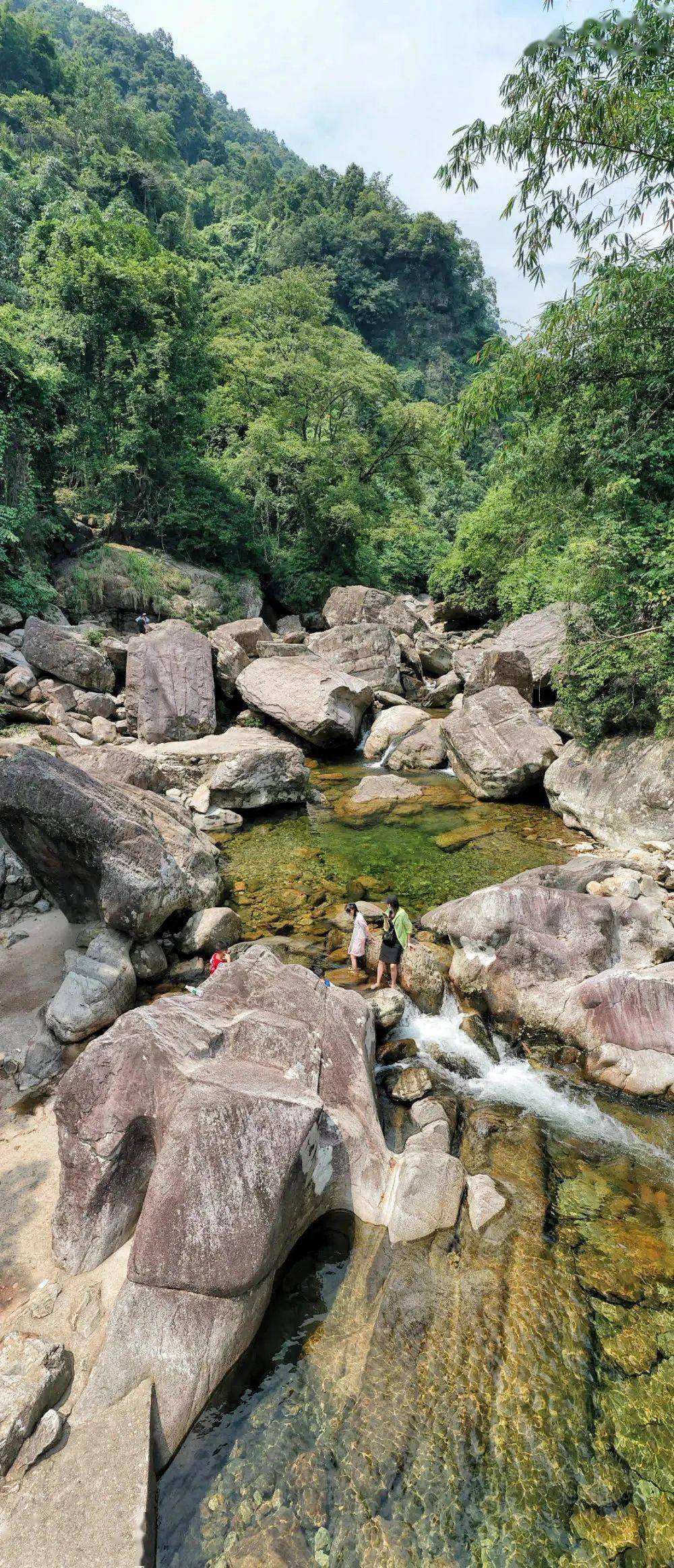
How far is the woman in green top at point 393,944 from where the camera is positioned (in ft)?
27.8

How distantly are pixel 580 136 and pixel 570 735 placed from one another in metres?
10.5

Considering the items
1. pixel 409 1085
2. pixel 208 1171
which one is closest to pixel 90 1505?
pixel 208 1171

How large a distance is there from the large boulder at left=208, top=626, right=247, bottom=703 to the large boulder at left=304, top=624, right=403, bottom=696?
330 centimetres

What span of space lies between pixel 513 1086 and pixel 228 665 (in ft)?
49.1

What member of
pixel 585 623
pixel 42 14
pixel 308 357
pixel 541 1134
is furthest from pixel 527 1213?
pixel 42 14

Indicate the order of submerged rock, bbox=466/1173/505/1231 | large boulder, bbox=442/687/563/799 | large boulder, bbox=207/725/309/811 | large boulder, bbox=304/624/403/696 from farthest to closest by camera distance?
large boulder, bbox=304/624/403/696 → large boulder, bbox=442/687/563/799 → large boulder, bbox=207/725/309/811 → submerged rock, bbox=466/1173/505/1231

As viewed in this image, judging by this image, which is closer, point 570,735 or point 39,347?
point 570,735

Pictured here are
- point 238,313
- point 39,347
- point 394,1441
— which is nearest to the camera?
point 394,1441

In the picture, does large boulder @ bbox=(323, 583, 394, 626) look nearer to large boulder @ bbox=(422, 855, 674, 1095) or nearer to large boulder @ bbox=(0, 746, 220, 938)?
large boulder @ bbox=(0, 746, 220, 938)

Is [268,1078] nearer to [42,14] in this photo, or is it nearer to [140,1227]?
[140,1227]

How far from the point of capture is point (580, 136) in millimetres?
8969

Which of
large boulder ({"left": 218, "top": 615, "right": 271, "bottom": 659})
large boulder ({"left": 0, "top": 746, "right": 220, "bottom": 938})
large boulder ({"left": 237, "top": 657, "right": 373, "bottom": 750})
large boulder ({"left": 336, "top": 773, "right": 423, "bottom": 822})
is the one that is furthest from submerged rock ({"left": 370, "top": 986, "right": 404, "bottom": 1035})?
large boulder ({"left": 218, "top": 615, "right": 271, "bottom": 659})

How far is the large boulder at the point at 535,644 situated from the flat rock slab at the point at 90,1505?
15640mm

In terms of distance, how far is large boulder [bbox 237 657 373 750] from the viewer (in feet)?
58.3
